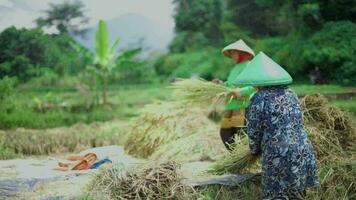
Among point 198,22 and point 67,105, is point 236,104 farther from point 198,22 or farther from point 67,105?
point 198,22

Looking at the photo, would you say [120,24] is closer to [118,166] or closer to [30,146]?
[30,146]

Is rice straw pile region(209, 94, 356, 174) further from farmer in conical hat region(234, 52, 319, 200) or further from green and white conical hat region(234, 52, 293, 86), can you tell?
green and white conical hat region(234, 52, 293, 86)

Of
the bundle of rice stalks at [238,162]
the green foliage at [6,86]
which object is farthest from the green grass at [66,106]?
the bundle of rice stalks at [238,162]

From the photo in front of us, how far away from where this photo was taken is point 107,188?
5211 millimetres

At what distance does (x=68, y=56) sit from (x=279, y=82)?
7.13 meters

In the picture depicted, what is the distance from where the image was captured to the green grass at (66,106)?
34.1 ft

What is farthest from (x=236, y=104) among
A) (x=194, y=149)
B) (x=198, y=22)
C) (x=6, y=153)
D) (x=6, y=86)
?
(x=198, y=22)

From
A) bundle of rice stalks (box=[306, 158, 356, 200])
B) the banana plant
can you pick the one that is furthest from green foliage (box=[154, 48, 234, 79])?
bundle of rice stalks (box=[306, 158, 356, 200])

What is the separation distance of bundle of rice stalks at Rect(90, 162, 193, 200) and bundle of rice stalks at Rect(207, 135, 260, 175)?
0.54 meters

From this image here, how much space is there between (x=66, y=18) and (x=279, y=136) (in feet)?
23.9

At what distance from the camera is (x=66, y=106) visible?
12414 millimetres

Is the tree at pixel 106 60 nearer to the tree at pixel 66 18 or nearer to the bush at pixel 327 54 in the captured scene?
the tree at pixel 66 18

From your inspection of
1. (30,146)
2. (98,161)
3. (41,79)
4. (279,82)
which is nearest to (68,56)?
(41,79)

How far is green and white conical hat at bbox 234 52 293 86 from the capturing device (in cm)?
500
